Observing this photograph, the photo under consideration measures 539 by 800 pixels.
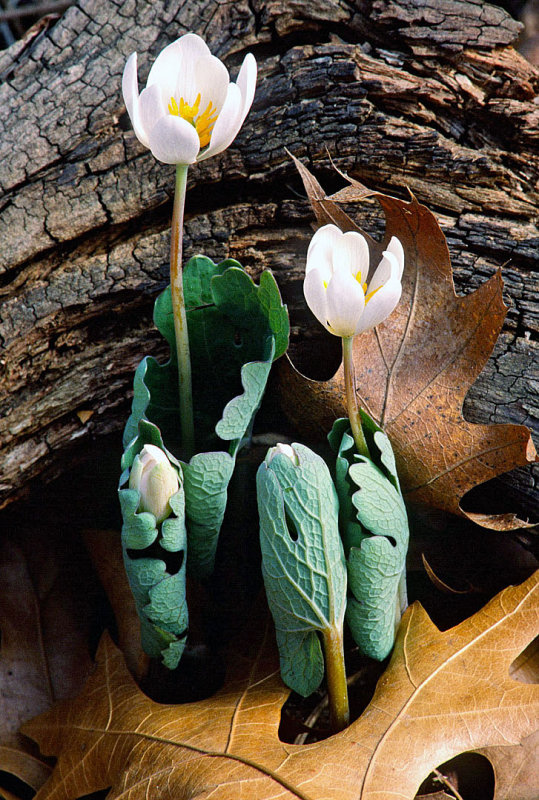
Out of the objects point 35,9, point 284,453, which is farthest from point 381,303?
point 35,9

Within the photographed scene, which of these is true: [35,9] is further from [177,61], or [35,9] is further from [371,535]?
[371,535]

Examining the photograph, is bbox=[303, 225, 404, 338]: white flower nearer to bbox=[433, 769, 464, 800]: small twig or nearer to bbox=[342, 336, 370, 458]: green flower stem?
bbox=[342, 336, 370, 458]: green flower stem

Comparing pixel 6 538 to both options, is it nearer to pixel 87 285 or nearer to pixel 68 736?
pixel 68 736

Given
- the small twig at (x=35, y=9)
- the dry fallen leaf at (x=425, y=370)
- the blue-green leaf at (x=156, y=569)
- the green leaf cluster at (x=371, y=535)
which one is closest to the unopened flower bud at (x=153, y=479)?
the blue-green leaf at (x=156, y=569)

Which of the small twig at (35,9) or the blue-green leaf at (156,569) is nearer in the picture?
the blue-green leaf at (156,569)

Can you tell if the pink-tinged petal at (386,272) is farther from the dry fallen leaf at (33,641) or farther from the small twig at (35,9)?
the small twig at (35,9)

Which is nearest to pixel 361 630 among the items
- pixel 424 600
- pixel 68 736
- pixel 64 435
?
pixel 424 600
